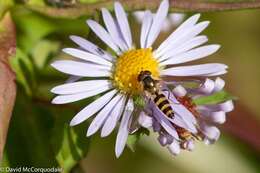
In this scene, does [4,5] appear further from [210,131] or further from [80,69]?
[210,131]

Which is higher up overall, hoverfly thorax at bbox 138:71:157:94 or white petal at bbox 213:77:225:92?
hoverfly thorax at bbox 138:71:157:94

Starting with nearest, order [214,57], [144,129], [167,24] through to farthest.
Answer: [144,129]
[167,24]
[214,57]

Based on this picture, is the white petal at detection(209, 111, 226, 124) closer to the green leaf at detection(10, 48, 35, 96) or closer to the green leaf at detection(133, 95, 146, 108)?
the green leaf at detection(133, 95, 146, 108)

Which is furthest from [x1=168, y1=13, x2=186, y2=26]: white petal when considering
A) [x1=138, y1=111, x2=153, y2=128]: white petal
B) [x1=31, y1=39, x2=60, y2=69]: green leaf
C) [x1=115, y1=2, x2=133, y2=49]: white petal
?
[x1=138, y1=111, x2=153, y2=128]: white petal

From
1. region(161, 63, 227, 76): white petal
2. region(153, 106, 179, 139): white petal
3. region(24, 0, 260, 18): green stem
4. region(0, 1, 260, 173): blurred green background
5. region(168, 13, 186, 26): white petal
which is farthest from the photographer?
region(168, 13, 186, 26): white petal

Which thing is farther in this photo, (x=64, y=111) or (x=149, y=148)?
(x=149, y=148)

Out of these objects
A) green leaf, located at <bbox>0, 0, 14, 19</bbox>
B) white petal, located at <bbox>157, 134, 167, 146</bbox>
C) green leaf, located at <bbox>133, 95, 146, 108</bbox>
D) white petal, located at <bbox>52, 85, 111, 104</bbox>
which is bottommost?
white petal, located at <bbox>157, 134, 167, 146</bbox>

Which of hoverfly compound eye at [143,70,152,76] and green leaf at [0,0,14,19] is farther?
green leaf at [0,0,14,19]

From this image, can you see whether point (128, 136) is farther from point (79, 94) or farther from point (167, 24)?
point (167, 24)

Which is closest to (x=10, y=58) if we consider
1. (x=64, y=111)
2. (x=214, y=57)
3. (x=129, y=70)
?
(x=64, y=111)
